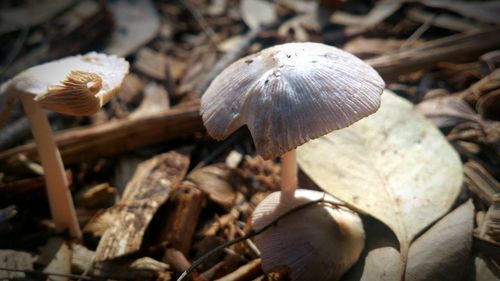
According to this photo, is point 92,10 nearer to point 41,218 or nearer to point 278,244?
point 41,218

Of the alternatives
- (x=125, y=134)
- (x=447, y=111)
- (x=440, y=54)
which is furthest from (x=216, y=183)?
(x=440, y=54)

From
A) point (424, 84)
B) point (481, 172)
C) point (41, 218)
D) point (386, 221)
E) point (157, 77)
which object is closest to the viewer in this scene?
point (386, 221)

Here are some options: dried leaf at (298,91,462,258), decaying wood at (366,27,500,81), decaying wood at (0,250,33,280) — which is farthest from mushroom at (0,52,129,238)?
decaying wood at (366,27,500,81)

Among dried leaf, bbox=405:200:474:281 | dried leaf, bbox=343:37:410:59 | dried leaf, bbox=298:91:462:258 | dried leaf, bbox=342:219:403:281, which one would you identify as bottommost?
dried leaf, bbox=342:219:403:281

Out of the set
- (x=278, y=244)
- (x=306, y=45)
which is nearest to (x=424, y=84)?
(x=306, y=45)

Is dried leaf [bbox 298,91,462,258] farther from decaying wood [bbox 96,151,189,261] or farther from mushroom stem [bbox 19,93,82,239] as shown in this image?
mushroom stem [bbox 19,93,82,239]
